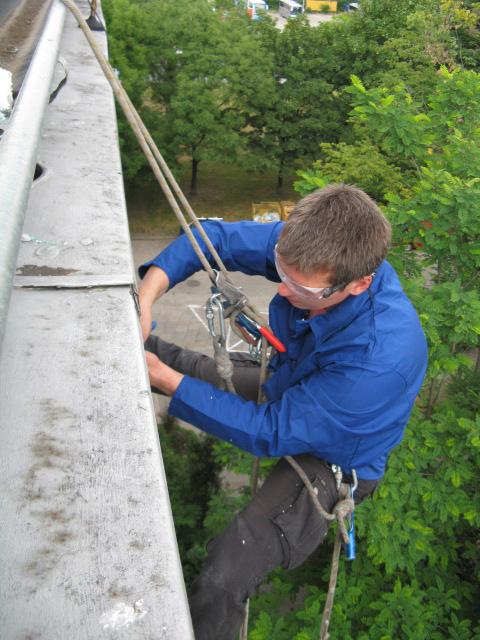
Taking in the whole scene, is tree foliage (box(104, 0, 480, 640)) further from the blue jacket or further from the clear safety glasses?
the clear safety glasses

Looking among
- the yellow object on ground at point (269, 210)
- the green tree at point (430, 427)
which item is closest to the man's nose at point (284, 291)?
the green tree at point (430, 427)

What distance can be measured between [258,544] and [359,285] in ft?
4.00

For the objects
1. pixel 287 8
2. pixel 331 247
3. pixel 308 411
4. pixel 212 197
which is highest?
pixel 331 247

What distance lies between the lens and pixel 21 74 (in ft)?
7.81

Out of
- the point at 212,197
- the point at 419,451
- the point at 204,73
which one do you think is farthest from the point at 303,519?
the point at 212,197

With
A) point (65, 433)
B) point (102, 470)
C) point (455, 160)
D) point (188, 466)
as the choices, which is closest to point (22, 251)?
point (65, 433)

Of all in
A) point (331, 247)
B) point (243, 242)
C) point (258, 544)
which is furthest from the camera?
point (243, 242)

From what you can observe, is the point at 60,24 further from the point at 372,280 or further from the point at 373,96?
the point at 373,96

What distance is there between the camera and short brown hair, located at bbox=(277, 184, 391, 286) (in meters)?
2.11

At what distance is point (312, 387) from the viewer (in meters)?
2.21

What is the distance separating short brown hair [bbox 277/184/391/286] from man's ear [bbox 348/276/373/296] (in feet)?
0.16

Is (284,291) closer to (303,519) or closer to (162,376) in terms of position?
(162,376)

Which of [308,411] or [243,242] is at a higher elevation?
[243,242]

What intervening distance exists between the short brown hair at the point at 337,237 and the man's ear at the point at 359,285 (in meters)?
0.05
